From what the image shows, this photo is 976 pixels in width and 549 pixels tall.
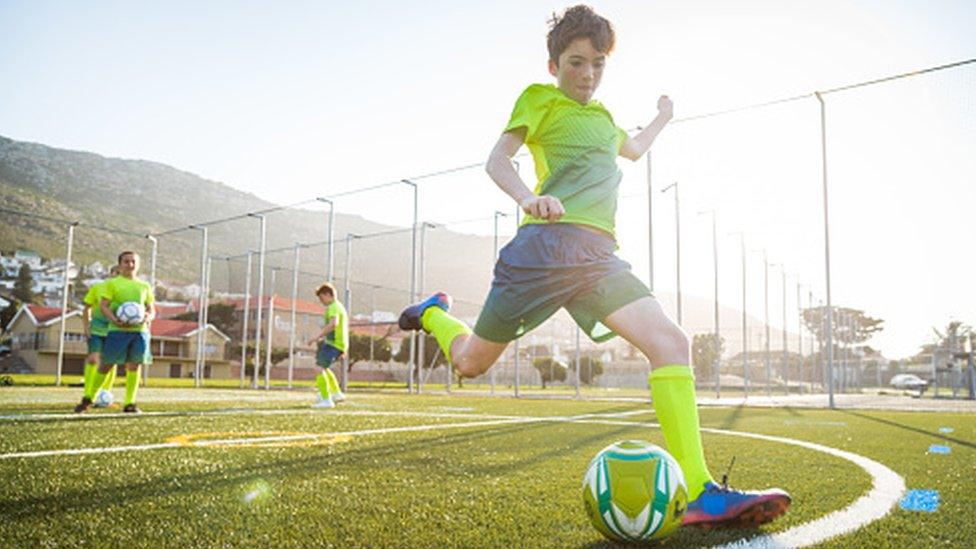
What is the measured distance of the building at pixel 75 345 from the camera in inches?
2633

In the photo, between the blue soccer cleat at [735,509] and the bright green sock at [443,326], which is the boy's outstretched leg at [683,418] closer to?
the blue soccer cleat at [735,509]

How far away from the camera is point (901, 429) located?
8.58 meters

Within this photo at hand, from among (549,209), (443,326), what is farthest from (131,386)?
(549,209)

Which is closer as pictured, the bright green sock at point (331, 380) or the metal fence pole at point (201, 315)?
the bright green sock at point (331, 380)

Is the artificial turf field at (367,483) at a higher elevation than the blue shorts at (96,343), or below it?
below

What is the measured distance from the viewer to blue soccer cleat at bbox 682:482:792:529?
8.46 ft

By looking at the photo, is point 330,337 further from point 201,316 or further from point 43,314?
point 43,314

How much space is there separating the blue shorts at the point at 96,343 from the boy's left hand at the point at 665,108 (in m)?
8.38

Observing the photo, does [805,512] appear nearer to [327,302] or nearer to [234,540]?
[234,540]

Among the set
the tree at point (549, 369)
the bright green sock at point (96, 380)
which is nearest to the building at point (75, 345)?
the tree at point (549, 369)

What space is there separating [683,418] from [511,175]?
1.24 m

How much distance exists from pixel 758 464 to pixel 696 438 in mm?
2060

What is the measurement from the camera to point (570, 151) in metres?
3.24

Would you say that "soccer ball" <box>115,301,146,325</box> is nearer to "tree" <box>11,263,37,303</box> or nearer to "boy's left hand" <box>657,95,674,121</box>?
"boy's left hand" <box>657,95,674,121</box>
